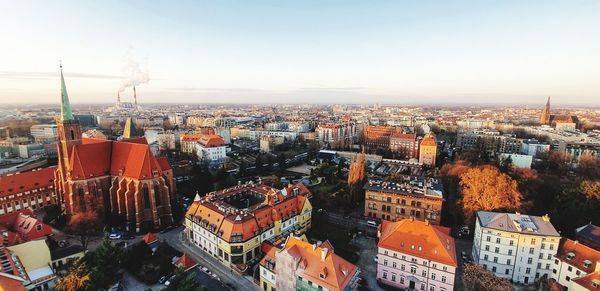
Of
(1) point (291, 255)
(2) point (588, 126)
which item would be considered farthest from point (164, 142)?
(2) point (588, 126)

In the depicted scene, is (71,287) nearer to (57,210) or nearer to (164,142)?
(57,210)

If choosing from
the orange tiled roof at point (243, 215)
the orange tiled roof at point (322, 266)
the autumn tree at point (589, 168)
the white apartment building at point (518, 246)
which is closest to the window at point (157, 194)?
the orange tiled roof at point (243, 215)

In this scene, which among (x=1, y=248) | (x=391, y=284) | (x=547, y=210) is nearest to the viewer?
(x=1, y=248)

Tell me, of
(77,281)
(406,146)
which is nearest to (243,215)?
(77,281)

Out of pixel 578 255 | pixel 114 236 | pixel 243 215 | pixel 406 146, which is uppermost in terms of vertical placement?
pixel 243 215

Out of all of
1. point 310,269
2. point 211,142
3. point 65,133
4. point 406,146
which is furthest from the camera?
point 406,146

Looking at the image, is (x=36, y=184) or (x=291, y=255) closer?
(x=291, y=255)

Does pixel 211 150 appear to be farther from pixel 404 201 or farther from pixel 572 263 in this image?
pixel 572 263
